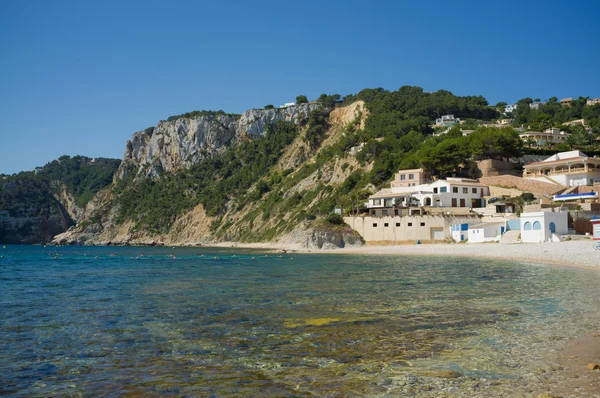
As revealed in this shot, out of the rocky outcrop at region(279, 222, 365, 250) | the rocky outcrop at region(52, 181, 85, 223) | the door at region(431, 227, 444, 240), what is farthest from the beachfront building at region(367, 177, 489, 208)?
the rocky outcrop at region(52, 181, 85, 223)

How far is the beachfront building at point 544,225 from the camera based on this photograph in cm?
4072

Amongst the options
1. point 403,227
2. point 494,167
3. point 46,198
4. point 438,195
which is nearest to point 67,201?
point 46,198

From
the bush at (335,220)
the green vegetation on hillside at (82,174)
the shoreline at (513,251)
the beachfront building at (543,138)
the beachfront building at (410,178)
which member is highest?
the green vegetation on hillside at (82,174)

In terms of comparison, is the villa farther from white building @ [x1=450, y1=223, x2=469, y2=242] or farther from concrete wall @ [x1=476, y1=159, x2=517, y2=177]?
white building @ [x1=450, y1=223, x2=469, y2=242]

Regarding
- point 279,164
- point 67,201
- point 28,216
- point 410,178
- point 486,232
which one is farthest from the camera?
point 67,201

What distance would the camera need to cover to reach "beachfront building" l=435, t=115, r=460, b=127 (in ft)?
297

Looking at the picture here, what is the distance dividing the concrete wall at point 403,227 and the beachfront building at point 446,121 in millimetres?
41102

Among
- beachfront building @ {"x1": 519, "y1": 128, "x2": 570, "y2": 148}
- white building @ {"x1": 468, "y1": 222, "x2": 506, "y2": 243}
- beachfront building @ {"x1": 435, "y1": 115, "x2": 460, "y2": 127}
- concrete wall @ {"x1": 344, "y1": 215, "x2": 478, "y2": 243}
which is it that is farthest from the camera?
beachfront building @ {"x1": 435, "y1": 115, "x2": 460, "y2": 127}

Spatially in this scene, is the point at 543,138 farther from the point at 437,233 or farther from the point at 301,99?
the point at 301,99

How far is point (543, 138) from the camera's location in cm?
7200

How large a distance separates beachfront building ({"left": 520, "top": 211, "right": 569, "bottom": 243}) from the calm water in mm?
21491

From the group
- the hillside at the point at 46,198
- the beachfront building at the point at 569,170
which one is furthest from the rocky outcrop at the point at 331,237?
the hillside at the point at 46,198

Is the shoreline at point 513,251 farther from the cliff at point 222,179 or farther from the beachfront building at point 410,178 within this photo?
the cliff at point 222,179

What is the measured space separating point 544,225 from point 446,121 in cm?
5559
